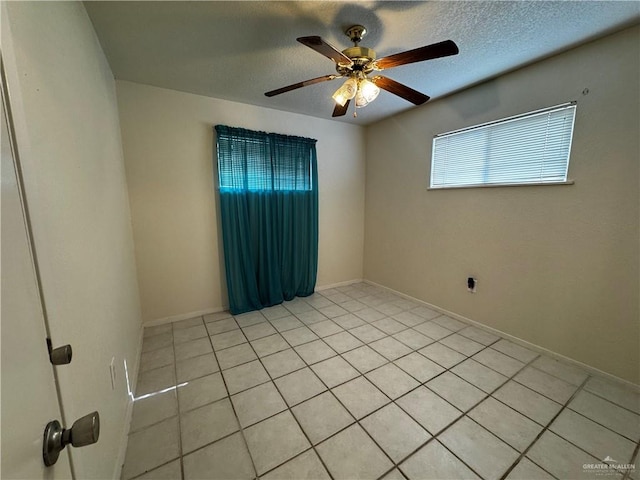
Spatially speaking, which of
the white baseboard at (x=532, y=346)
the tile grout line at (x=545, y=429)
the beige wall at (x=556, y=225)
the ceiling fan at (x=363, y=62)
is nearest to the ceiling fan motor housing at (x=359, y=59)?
the ceiling fan at (x=363, y=62)

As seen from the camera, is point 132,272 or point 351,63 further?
point 132,272

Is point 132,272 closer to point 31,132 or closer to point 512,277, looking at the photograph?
point 31,132

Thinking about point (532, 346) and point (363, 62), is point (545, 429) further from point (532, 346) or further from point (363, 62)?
point (363, 62)

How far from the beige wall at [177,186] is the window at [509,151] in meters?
1.70

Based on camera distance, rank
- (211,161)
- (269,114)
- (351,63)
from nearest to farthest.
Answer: (351,63) < (211,161) < (269,114)

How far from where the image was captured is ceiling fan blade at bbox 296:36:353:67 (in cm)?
121

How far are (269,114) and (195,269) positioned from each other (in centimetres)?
197

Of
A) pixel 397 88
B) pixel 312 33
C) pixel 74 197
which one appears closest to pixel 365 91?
pixel 397 88

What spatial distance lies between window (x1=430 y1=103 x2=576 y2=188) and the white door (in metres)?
2.83

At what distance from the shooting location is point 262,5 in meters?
1.40

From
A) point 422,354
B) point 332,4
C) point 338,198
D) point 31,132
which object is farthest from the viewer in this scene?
point 338,198

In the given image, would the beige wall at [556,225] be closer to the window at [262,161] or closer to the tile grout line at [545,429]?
the tile grout line at [545,429]

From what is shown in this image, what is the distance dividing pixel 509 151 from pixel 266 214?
8.13 feet

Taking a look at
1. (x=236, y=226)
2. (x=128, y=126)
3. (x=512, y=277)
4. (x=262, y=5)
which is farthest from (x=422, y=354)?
(x=128, y=126)
